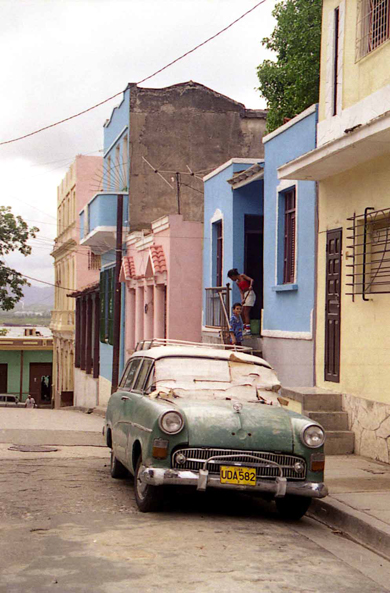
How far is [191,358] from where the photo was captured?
922 centimetres

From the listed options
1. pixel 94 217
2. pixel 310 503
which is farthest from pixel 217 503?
pixel 94 217

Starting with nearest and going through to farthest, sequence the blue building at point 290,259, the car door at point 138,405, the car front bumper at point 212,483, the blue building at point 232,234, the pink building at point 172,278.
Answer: the car front bumper at point 212,483, the car door at point 138,405, the blue building at point 290,259, the blue building at point 232,234, the pink building at point 172,278

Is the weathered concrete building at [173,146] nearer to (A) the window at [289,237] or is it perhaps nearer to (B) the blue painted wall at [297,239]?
(B) the blue painted wall at [297,239]

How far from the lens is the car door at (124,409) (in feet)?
29.9

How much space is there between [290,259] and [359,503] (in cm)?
782

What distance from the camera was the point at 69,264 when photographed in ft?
144

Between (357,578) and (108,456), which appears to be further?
(108,456)

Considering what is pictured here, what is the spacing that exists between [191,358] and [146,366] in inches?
20.2

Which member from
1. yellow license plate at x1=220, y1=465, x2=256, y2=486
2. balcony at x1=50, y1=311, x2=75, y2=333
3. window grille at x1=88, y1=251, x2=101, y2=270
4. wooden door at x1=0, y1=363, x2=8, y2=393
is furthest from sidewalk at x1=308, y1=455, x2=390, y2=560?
wooden door at x1=0, y1=363, x2=8, y2=393

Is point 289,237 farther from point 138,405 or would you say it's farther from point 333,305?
point 138,405

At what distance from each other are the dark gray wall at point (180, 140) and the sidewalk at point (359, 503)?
1727 cm

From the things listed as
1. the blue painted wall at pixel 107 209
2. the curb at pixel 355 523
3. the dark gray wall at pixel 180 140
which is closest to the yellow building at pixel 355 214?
the curb at pixel 355 523

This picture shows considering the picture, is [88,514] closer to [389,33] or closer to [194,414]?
[194,414]

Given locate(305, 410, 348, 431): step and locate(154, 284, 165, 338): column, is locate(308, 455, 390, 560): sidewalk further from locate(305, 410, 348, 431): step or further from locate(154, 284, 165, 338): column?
locate(154, 284, 165, 338): column
